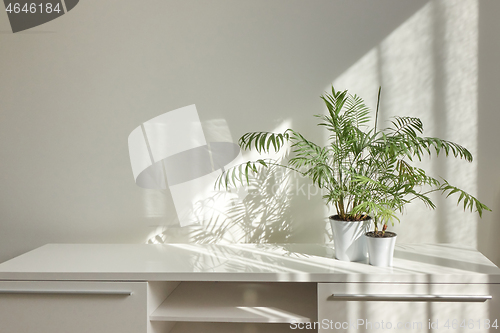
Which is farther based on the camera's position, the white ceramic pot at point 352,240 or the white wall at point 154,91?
the white wall at point 154,91

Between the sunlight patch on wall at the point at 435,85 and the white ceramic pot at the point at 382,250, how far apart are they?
486 mm

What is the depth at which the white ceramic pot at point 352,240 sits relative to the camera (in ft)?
5.86

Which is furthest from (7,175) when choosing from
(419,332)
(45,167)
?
(419,332)

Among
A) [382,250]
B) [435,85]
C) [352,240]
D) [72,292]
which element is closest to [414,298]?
[382,250]

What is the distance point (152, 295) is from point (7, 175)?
1319 mm

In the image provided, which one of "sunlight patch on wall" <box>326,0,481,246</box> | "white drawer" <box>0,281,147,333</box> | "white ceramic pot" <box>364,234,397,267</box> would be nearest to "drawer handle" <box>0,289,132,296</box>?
"white drawer" <box>0,281,147,333</box>

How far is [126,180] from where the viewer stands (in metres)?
2.26

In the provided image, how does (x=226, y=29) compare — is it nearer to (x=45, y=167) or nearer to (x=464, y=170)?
(x=45, y=167)

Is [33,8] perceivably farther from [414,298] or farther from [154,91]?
[414,298]

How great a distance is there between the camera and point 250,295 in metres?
1.94

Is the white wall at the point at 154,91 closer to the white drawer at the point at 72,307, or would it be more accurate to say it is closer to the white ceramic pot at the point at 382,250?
the white ceramic pot at the point at 382,250

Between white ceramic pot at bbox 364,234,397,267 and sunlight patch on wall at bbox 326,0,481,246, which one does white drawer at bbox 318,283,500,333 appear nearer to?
white ceramic pot at bbox 364,234,397,267

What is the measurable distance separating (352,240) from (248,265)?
517 mm

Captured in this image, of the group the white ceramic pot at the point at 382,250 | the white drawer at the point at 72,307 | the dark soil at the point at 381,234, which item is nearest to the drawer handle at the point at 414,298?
the white ceramic pot at the point at 382,250
